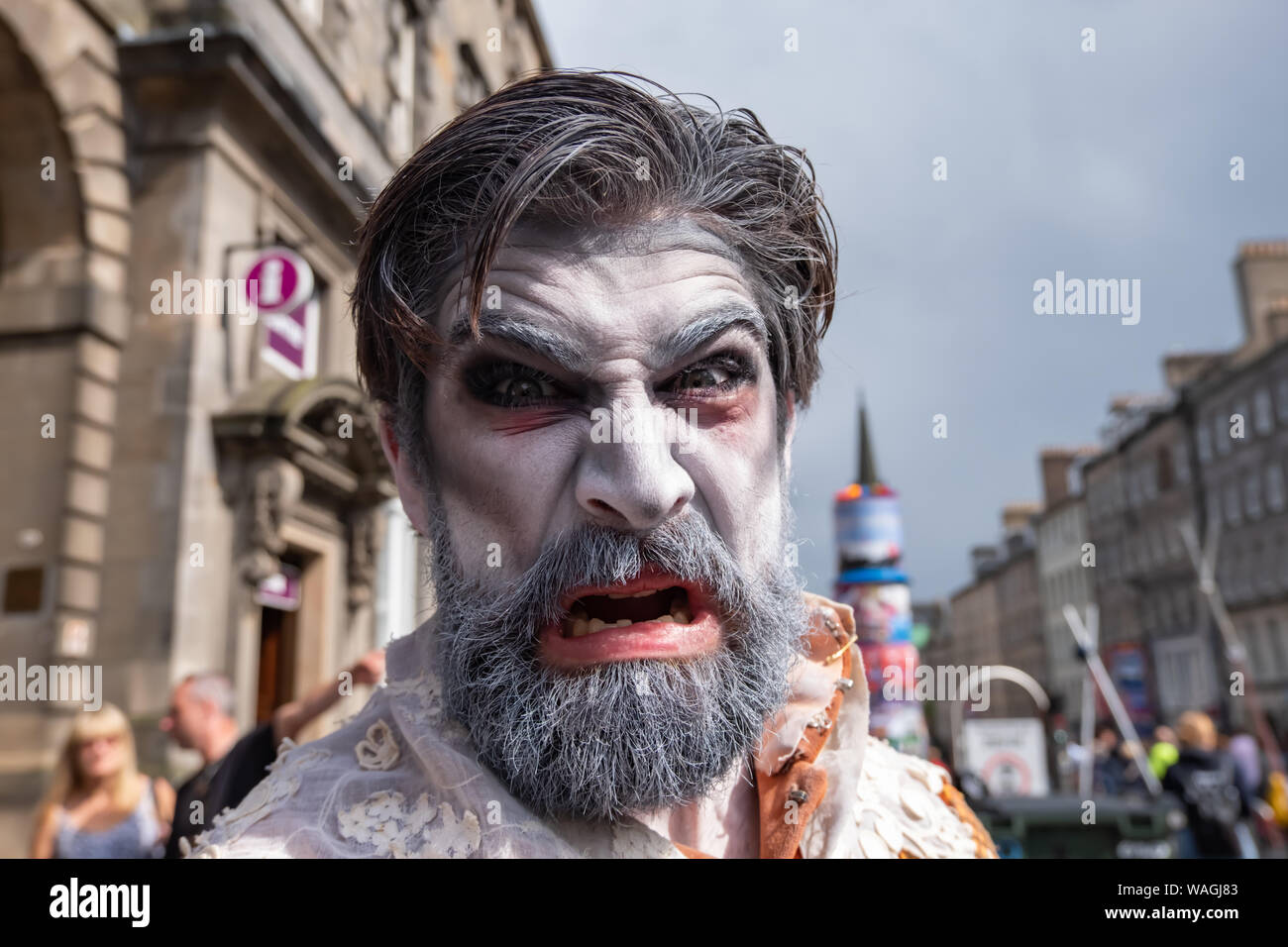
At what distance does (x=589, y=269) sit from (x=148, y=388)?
4437 mm

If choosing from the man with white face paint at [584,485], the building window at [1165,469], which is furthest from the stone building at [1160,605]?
the man with white face paint at [584,485]

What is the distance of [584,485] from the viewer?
938 mm

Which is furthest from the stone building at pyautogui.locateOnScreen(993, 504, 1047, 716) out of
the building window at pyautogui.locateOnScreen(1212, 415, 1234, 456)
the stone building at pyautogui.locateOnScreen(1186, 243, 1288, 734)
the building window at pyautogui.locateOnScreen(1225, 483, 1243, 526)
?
the building window at pyautogui.locateOnScreen(1225, 483, 1243, 526)

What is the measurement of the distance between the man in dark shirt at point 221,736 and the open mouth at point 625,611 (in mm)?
503

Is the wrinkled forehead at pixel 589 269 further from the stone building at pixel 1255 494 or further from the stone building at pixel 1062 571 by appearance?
the stone building at pixel 1255 494

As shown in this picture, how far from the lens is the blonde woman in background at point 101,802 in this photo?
2.31 m

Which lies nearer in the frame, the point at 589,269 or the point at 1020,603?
the point at 589,269

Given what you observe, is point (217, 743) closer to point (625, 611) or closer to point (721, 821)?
point (721, 821)

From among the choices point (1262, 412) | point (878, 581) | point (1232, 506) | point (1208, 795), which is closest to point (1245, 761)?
point (1208, 795)

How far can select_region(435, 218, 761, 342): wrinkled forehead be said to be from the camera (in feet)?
3.23

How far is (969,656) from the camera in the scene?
4.86 feet

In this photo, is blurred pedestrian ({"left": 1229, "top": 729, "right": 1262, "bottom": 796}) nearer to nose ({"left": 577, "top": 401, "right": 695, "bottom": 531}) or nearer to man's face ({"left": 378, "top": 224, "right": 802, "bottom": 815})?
man's face ({"left": 378, "top": 224, "right": 802, "bottom": 815})
